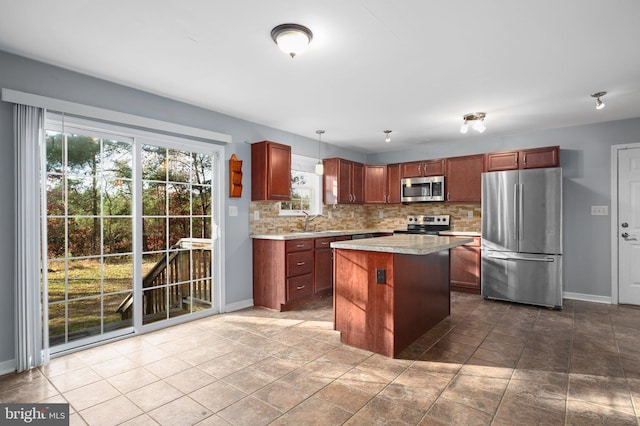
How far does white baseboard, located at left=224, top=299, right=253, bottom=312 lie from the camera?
415cm

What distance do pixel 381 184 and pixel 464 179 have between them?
1420mm

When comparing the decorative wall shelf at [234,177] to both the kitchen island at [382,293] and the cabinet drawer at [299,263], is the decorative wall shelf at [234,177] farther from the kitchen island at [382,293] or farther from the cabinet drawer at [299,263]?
the kitchen island at [382,293]

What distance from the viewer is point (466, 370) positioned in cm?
256

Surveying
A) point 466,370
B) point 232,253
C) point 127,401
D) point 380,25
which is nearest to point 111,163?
point 232,253

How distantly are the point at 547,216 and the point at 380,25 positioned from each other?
3.40 m

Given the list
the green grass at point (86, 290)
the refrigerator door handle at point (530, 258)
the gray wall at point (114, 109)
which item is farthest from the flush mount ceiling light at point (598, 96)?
the green grass at point (86, 290)

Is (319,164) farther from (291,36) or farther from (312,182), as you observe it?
(291,36)

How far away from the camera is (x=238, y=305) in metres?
4.26

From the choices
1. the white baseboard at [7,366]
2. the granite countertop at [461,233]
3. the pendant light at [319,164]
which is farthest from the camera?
the granite countertop at [461,233]

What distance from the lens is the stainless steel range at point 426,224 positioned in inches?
227

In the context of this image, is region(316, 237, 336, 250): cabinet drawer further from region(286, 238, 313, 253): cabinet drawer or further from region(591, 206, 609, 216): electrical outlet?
region(591, 206, 609, 216): electrical outlet

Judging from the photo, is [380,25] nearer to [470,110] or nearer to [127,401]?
[470,110]

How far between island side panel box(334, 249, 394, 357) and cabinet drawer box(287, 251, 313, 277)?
116 cm

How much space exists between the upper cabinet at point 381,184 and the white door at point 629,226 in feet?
9.80
